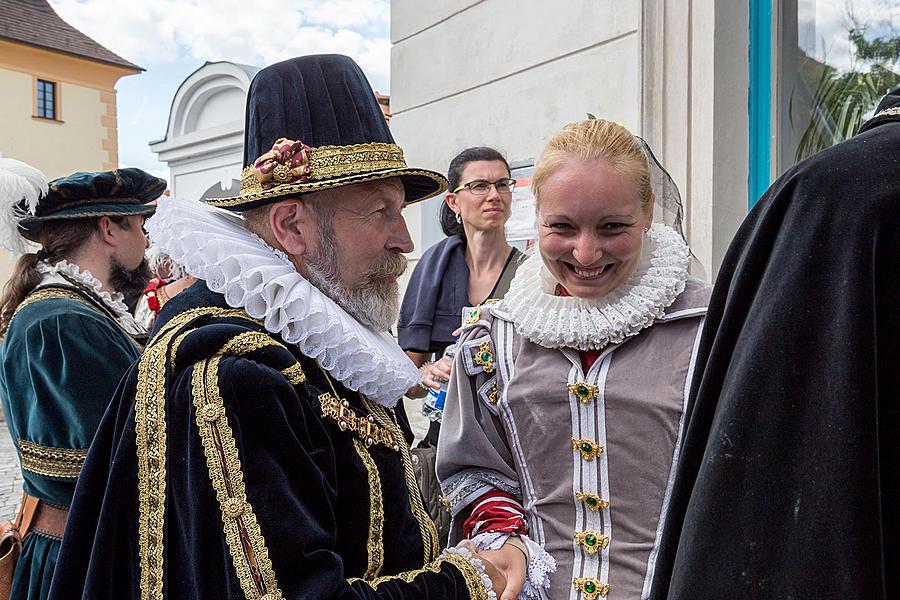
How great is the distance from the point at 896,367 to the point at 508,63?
433 centimetres

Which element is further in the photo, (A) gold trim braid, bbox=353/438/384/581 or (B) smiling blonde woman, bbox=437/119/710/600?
(B) smiling blonde woman, bbox=437/119/710/600

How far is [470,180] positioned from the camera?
3.48 meters

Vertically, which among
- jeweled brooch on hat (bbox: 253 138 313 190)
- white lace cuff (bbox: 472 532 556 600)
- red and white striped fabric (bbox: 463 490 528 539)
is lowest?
white lace cuff (bbox: 472 532 556 600)

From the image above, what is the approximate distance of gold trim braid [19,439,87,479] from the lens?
2475 mm

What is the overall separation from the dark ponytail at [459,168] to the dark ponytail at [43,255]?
1.47m

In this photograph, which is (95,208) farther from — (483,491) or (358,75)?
(483,491)

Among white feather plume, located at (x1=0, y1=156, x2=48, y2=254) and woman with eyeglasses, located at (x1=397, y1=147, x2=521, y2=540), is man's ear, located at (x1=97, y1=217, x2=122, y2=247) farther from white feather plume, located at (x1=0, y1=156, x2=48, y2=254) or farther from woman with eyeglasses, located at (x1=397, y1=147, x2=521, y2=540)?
woman with eyeglasses, located at (x1=397, y1=147, x2=521, y2=540)

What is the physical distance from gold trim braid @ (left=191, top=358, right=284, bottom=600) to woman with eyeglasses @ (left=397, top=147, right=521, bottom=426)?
2082mm

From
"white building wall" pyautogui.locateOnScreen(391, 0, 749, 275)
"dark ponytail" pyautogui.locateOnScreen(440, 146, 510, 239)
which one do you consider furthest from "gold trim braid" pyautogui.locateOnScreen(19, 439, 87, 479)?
"white building wall" pyautogui.locateOnScreen(391, 0, 749, 275)

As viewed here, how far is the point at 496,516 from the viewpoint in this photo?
5.98ft

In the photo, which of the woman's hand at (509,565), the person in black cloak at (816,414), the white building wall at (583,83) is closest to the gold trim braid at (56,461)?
the woman's hand at (509,565)

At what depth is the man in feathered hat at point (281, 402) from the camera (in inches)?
52.0

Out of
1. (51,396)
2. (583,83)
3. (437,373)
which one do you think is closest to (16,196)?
(51,396)

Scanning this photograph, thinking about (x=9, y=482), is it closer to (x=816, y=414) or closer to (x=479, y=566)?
(x=479, y=566)
